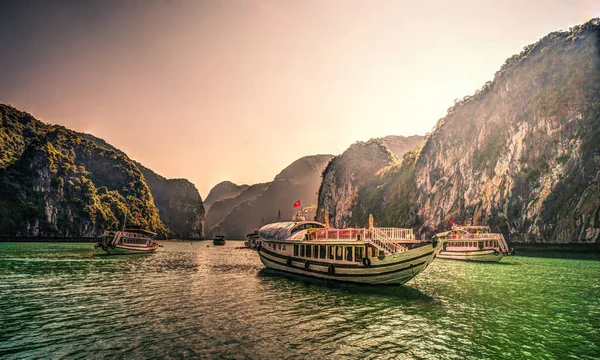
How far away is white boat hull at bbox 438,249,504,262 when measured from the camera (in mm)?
56206

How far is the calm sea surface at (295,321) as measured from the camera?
520 inches

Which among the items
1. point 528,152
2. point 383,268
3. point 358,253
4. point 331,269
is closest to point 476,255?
point 358,253

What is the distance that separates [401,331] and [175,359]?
397 inches

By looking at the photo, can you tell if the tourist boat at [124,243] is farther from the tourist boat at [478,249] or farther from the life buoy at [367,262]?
the tourist boat at [478,249]

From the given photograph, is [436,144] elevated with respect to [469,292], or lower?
elevated

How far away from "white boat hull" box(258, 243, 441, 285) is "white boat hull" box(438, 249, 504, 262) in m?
39.3

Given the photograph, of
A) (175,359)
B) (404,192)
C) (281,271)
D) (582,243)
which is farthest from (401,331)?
(404,192)

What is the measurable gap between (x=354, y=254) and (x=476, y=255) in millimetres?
41889

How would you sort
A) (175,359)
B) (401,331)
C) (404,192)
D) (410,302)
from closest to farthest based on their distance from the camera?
(175,359)
(401,331)
(410,302)
(404,192)

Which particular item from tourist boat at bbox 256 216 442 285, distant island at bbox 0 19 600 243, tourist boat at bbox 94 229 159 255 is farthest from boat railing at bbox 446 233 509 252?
tourist boat at bbox 94 229 159 255

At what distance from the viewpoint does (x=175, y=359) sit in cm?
1212

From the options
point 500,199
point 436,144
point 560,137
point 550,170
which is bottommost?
point 500,199

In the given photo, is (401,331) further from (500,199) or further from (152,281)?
(500,199)

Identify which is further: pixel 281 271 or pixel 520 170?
pixel 520 170
